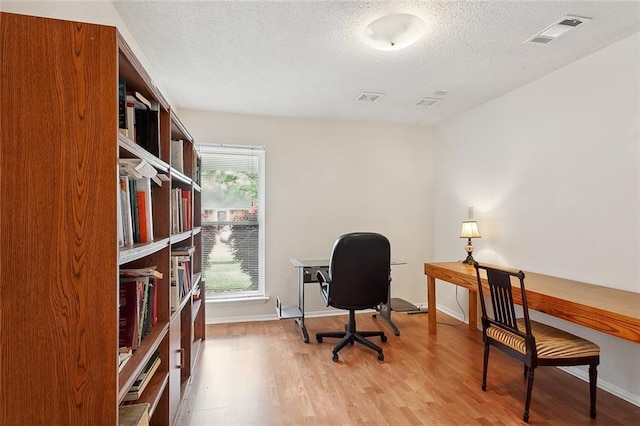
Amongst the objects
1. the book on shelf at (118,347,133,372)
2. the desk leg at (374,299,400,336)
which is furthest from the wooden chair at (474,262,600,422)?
the book on shelf at (118,347,133,372)

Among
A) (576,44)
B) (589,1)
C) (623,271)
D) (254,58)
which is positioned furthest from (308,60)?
(623,271)

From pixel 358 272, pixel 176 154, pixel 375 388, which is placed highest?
pixel 176 154

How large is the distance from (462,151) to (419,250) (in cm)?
139

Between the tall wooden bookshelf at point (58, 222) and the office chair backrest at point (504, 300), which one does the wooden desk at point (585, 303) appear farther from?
the tall wooden bookshelf at point (58, 222)

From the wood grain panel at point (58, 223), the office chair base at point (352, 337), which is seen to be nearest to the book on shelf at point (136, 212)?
the wood grain panel at point (58, 223)

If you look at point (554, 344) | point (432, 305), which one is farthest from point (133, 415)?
point (432, 305)

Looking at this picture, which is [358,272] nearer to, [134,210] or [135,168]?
[134,210]

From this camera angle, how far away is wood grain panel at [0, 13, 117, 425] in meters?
0.95

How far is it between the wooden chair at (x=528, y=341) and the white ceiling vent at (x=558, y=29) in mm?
1575

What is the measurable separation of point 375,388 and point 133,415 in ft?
5.48

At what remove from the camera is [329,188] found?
417 cm

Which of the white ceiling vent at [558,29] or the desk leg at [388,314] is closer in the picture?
the white ceiling vent at [558,29]

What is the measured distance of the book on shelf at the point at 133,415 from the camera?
1.23 meters

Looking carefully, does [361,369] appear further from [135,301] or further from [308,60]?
[308,60]
